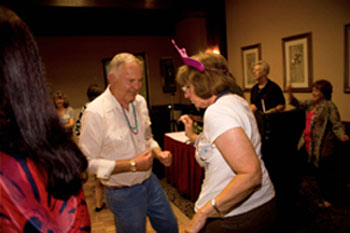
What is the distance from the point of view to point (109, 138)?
5.20 feet

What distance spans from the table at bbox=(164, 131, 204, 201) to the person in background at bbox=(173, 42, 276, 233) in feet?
5.85

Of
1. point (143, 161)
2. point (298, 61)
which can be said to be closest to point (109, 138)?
point (143, 161)

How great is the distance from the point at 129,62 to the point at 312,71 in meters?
3.44

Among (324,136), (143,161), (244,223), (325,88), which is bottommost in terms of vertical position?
(324,136)

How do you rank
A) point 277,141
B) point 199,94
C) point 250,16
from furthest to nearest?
point 250,16 < point 277,141 < point 199,94

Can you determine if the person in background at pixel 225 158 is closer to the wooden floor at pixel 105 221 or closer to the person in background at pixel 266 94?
the wooden floor at pixel 105 221

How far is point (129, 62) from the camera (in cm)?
167

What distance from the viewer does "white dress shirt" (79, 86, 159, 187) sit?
1.54 m

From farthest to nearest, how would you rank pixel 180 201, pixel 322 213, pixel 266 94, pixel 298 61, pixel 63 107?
pixel 63 107 < pixel 298 61 < pixel 266 94 < pixel 180 201 < pixel 322 213

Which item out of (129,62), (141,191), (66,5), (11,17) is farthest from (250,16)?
(11,17)

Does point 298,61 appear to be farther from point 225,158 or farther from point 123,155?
point 225,158

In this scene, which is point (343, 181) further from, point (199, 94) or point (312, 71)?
point (199, 94)

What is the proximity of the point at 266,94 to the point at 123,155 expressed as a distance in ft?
9.00

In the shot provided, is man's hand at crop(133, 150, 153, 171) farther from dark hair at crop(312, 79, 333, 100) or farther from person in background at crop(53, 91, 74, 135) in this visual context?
person in background at crop(53, 91, 74, 135)
